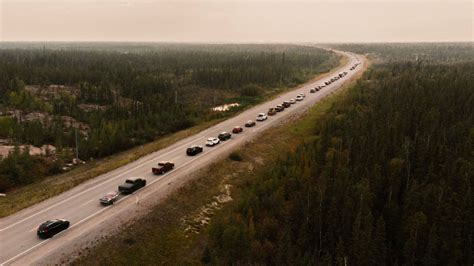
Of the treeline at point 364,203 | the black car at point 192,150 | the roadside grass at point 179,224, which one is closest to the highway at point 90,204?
the black car at point 192,150

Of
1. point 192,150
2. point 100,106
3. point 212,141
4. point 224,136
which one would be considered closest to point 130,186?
point 192,150

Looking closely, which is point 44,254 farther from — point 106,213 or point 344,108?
point 344,108

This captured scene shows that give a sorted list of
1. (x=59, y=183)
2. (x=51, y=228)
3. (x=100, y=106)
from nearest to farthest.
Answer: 1. (x=51, y=228)
2. (x=59, y=183)
3. (x=100, y=106)

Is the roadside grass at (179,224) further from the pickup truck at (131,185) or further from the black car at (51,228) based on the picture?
the pickup truck at (131,185)

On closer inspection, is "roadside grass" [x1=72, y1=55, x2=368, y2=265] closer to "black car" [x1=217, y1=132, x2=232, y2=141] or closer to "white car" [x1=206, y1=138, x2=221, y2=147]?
"white car" [x1=206, y1=138, x2=221, y2=147]

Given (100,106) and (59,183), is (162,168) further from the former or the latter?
(100,106)

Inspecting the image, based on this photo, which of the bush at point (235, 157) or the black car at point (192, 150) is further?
the black car at point (192, 150)
